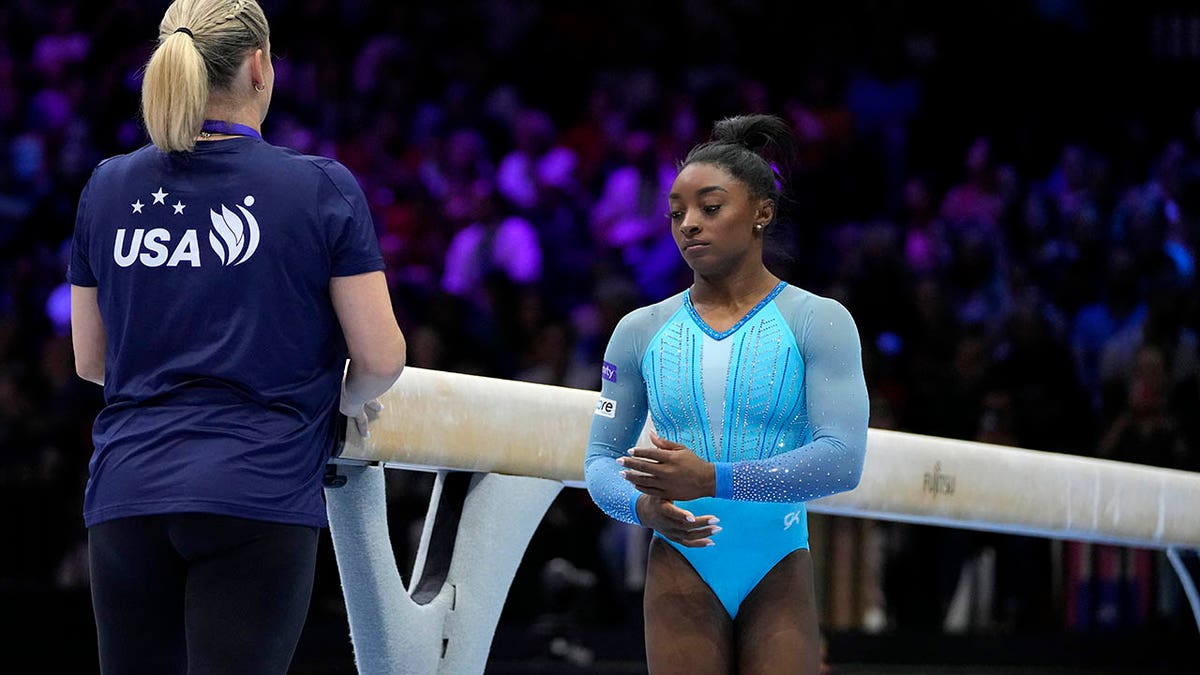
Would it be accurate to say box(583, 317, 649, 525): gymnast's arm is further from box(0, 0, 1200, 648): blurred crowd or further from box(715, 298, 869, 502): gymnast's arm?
box(0, 0, 1200, 648): blurred crowd

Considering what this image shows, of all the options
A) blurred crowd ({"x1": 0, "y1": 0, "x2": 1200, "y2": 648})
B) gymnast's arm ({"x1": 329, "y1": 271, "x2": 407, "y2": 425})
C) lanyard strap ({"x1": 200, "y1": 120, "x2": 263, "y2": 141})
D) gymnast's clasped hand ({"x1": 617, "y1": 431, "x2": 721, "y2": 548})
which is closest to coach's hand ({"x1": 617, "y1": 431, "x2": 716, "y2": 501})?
gymnast's clasped hand ({"x1": 617, "y1": 431, "x2": 721, "y2": 548})

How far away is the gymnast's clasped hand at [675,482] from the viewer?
2.55 meters

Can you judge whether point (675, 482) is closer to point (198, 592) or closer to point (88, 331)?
point (198, 592)

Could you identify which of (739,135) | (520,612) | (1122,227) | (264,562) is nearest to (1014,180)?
(1122,227)

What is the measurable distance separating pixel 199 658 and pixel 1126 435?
6152mm

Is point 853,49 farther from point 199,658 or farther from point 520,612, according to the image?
point 199,658

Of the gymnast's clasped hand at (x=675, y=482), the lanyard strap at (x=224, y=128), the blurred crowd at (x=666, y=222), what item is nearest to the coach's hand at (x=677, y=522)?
the gymnast's clasped hand at (x=675, y=482)

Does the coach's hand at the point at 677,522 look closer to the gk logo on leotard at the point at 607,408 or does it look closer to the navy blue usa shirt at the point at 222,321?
the gk logo on leotard at the point at 607,408

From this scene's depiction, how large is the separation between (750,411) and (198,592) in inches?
42.8

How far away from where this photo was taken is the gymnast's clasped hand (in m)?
2.55

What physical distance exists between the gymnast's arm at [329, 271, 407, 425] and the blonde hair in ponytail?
37 cm

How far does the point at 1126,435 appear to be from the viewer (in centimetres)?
740

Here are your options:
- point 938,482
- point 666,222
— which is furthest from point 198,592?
point 666,222

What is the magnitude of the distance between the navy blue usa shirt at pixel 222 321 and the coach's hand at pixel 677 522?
60 centimetres
